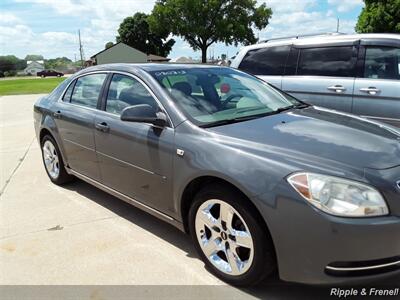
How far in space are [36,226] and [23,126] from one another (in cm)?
765

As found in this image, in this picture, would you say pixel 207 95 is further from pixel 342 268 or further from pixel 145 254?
pixel 342 268

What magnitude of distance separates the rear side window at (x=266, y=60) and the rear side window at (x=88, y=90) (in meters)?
3.17

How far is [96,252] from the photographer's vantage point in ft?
12.4

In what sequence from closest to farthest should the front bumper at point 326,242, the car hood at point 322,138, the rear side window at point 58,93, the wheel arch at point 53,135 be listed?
the front bumper at point 326,242 → the car hood at point 322,138 → the wheel arch at point 53,135 → the rear side window at point 58,93

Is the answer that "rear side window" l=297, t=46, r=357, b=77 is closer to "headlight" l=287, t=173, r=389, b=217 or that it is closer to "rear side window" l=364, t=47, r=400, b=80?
"rear side window" l=364, t=47, r=400, b=80

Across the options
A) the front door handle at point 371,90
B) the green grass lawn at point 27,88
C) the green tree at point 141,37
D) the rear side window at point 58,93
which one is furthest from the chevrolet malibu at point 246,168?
the green tree at point 141,37

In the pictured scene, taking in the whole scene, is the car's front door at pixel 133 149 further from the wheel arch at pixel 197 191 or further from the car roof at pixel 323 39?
the car roof at pixel 323 39

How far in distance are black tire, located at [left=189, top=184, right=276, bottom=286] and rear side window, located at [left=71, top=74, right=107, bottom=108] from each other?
202cm

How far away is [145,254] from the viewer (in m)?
3.71

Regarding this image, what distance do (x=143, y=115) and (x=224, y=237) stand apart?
3.83 feet

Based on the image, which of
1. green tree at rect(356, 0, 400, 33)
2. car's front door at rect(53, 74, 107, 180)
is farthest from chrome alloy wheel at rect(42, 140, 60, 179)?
green tree at rect(356, 0, 400, 33)

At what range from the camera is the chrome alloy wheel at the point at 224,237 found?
2.96 metres

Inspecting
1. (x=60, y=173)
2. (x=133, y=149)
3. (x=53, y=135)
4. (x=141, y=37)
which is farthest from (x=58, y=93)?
(x=141, y=37)

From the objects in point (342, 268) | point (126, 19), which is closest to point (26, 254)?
point (342, 268)
